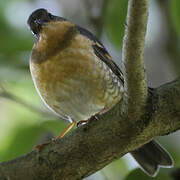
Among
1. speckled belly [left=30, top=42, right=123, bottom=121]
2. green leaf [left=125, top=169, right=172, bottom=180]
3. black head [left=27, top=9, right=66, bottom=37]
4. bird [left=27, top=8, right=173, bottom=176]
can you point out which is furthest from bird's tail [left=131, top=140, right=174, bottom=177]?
black head [left=27, top=9, right=66, bottom=37]

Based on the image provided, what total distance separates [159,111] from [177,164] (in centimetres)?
112

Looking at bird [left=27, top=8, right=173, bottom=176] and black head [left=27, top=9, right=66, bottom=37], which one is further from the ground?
black head [left=27, top=9, right=66, bottom=37]

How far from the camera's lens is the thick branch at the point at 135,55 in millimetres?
→ 1946

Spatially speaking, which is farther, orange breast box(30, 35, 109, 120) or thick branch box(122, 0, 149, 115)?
orange breast box(30, 35, 109, 120)

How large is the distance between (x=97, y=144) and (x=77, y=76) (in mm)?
1084

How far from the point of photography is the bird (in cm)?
357

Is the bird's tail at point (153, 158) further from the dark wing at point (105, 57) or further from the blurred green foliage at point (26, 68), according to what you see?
the dark wing at point (105, 57)

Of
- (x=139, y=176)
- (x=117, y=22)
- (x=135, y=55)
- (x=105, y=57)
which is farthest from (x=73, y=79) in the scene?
(x=135, y=55)

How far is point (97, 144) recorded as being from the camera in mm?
2613

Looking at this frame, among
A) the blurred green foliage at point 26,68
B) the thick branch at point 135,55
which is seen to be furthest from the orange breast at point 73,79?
the thick branch at point 135,55

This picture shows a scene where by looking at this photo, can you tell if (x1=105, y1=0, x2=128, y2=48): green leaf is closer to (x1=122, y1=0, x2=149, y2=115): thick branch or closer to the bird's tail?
the bird's tail

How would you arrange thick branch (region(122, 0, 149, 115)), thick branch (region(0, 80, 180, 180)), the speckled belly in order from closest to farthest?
thick branch (region(122, 0, 149, 115))
thick branch (region(0, 80, 180, 180))
the speckled belly

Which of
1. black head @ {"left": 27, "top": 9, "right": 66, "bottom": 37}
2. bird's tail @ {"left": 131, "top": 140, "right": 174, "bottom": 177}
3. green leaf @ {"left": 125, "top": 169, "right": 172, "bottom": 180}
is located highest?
black head @ {"left": 27, "top": 9, "right": 66, "bottom": 37}

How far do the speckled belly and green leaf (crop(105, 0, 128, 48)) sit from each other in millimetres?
237
